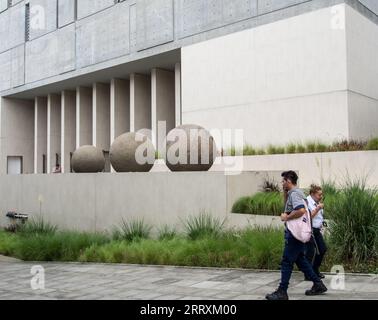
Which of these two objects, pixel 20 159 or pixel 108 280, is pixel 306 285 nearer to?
pixel 108 280

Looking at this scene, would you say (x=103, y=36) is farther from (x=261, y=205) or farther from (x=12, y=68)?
(x=261, y=205)

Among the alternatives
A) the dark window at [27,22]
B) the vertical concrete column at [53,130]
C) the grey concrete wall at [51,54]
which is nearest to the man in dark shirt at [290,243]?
the grey concrete wall at [51,54]

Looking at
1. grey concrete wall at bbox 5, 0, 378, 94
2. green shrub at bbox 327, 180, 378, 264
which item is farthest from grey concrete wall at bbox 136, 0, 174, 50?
green shrub at bbox 327, 180, 378, 264

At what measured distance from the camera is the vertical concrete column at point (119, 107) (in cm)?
3005

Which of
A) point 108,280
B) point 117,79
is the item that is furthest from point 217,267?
point 117,79

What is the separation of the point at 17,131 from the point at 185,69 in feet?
63.3

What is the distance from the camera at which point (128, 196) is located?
43.3ft

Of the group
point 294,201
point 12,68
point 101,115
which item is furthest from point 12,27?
point 294,201

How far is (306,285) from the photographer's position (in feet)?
22.2

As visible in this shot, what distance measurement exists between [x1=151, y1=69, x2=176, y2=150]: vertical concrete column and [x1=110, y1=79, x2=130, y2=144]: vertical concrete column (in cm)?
359

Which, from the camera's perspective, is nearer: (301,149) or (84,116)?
(301,149)

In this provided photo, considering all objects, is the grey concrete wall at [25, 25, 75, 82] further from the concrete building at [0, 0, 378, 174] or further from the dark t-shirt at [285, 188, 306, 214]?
the dark t-shirt at [285, 188, 306, 214]

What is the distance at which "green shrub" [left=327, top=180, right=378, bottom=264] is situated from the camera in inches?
301
